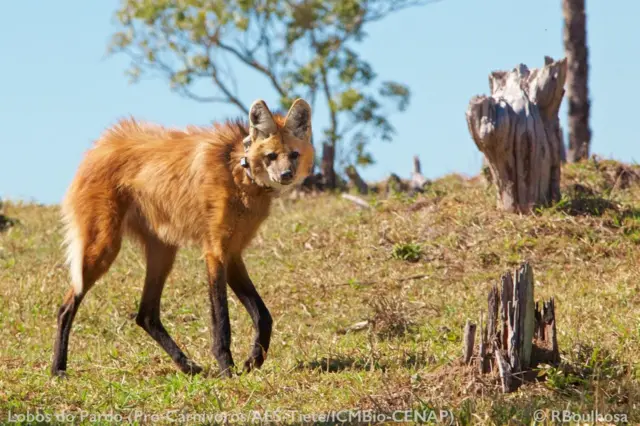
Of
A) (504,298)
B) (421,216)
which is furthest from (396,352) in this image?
(421,216)

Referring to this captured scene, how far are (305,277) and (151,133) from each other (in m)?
2.21

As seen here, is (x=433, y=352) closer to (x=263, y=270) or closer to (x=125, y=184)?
(x=125, y=184)

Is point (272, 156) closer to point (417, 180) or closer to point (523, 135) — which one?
point (523, 135)

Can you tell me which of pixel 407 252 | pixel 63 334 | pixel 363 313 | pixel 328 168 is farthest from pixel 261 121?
pixel 328 168

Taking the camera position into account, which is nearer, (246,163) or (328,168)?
(246,163)

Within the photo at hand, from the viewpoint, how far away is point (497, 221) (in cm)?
861

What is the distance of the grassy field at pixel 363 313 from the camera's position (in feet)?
15.2

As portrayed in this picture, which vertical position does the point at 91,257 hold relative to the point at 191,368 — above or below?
above

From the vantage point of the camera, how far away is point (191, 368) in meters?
5.63

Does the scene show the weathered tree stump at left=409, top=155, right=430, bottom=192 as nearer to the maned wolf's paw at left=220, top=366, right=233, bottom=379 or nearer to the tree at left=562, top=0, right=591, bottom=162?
the tree at left=562, top=0, right=591, bottom=162

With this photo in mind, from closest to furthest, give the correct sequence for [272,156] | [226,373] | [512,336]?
[512,336] → [226,373] → [272,156]

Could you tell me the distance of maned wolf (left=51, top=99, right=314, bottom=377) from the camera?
5.54m

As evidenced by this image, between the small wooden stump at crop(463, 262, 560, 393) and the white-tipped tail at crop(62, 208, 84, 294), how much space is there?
250cm

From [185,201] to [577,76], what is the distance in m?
7.85
